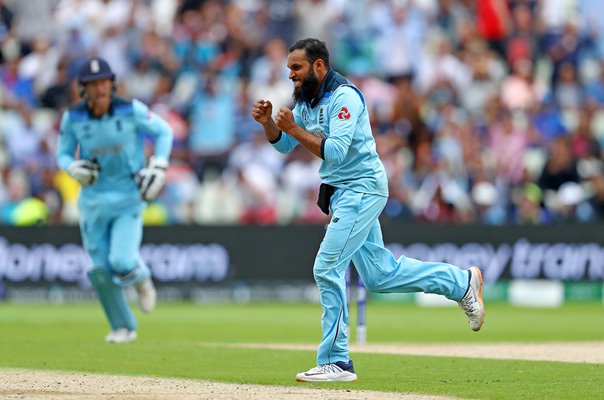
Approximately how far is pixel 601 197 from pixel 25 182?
908 centimetres

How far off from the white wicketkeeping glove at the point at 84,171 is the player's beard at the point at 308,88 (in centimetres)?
416

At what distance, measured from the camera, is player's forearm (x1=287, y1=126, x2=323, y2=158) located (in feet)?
27.7

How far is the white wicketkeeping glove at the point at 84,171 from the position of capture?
12.5 metres

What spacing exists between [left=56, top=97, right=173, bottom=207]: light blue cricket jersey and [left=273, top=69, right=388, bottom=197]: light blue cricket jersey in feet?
13.3

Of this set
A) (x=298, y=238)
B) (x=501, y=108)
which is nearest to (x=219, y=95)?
(x=298, y=238)

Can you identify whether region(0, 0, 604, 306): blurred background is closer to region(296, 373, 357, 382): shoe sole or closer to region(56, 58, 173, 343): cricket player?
region(56, 58, 173, 343): cricket player

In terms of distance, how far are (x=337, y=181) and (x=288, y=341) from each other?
4999mm

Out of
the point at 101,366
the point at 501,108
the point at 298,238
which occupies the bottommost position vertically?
the point at 101,366

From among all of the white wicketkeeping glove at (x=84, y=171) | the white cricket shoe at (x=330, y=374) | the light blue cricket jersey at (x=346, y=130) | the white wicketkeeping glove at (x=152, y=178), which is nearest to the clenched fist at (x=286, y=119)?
the light blue cricket jersey at (x=346, y=130)

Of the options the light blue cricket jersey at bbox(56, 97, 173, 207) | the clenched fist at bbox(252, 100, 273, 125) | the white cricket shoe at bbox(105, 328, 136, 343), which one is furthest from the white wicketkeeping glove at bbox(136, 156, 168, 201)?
the clenched fist at bbox(252, 100, 273, 125)

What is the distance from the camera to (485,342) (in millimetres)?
13336

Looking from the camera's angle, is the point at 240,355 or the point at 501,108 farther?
the point at 501,108

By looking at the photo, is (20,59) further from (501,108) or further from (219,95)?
(501,108)

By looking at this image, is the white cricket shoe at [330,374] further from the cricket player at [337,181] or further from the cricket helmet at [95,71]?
the cricket helmet at [95,71]
